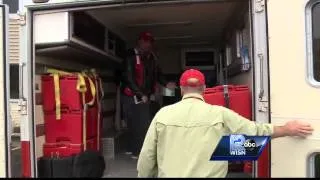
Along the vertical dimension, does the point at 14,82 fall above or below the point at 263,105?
above

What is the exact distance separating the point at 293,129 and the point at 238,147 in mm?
451

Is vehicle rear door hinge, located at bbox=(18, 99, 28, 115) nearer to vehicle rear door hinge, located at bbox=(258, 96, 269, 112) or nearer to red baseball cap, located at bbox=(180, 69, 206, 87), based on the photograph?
red baseball cap, located at bbox=(180, 69, 206, 87)

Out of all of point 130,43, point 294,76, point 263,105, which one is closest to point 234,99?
point 263,105

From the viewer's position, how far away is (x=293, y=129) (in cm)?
336

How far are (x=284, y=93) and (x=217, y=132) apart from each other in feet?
2.38

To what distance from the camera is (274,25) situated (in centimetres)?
358

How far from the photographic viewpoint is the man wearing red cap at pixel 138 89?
6.03 meters

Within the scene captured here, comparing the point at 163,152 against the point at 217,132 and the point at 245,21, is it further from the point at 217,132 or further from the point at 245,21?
the point at 245,21

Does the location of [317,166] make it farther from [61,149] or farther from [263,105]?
[61,149]

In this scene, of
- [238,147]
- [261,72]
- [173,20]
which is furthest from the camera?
[173,20]

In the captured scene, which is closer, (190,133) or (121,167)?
(190,133)

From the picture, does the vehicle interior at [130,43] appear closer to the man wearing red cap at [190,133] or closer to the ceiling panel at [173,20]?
the ceiling panel at [173,20]

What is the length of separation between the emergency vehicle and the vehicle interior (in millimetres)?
15

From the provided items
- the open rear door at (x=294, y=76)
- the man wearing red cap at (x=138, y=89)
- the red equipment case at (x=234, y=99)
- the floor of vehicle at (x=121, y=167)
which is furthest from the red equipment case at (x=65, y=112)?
the open rear door at (x=294, y=76)
